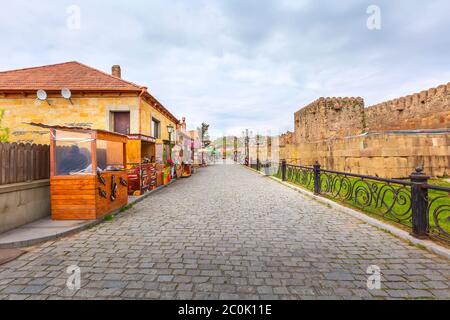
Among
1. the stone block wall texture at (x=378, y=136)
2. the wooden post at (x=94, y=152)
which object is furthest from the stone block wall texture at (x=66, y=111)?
the stone block wall texture at (x=378, y=136)

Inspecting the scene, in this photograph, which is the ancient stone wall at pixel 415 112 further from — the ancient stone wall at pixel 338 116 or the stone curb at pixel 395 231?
the stone curb at pixel 395 231

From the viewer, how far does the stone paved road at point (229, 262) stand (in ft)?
8.48

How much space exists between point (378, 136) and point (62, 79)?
1593 cm

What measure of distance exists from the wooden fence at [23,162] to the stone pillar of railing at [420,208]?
8.28 meters

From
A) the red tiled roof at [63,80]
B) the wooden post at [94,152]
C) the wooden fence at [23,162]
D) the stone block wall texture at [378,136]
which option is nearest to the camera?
the wooden fence at [23,162]

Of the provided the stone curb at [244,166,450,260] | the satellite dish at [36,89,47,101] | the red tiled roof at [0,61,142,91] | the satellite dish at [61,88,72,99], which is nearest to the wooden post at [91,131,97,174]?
the red tiled roof at [0,61,142,91]

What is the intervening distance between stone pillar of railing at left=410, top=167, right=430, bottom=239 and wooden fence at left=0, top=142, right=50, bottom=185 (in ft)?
27.2

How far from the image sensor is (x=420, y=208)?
155 inches

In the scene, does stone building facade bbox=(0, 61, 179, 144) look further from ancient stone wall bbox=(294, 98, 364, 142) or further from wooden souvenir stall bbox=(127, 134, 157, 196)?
ancient stone wall bbox=(294, 98, 364, 142)

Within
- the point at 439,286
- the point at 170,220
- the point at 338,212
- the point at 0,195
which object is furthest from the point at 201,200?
the point at 439,286

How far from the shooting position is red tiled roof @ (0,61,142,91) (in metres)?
10.6

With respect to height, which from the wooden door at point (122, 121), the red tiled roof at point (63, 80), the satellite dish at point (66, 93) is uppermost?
the red tiled roof at point (63, 80)
